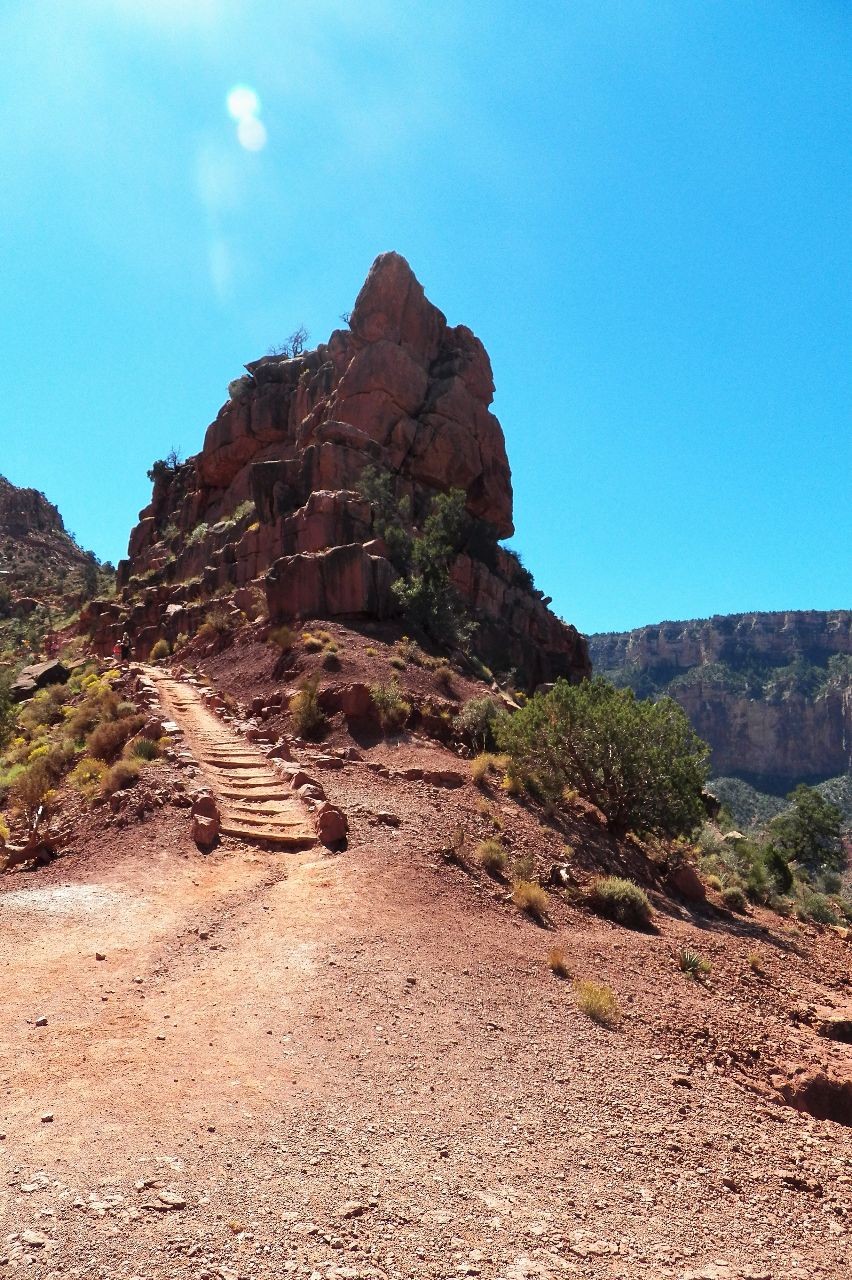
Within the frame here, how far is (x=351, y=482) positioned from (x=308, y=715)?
1672cm

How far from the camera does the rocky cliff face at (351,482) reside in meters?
27.7

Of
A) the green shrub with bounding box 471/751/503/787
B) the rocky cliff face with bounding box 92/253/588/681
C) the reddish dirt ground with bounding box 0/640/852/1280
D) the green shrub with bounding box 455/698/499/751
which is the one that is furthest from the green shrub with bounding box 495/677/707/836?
the rocky cliff face with bounding box 92/253/588/681

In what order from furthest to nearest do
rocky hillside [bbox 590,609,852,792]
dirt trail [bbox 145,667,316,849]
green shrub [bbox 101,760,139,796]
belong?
rocky hillside [bbox 590,609,852,792] < green shrub [bbox 101,760,139,796] < dirt trail [bbox 145,667,316,849]

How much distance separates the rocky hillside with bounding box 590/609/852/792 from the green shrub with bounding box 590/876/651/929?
103583 mm

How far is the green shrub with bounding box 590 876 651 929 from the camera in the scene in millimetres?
11633

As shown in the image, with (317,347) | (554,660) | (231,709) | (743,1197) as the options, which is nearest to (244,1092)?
(743,1197)

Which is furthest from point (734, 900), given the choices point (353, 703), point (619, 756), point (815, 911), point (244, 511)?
point (244, 511)

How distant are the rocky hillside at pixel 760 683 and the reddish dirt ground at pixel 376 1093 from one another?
352 feet

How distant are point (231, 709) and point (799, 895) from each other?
16.6 metres

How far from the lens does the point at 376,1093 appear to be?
5668 mm

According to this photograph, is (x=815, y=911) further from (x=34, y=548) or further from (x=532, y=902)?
(x=34, y=548)

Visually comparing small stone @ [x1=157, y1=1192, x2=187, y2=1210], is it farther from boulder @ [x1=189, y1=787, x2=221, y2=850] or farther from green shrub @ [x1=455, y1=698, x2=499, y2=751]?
green shrub @ [x1=455, y1=698, x2=499, y2=751]

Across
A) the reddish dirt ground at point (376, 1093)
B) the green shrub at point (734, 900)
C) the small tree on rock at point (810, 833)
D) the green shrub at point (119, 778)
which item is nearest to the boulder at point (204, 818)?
the reddish dirt ground at point (376, 1093)

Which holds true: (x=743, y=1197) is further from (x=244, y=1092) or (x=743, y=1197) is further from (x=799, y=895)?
(x=799, y=895)
